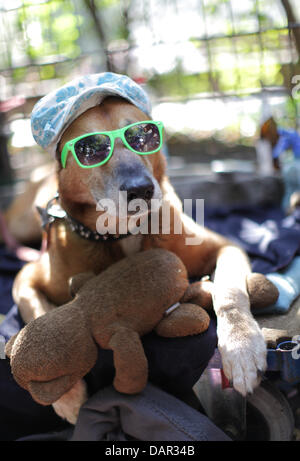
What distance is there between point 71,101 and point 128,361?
3.56 ft

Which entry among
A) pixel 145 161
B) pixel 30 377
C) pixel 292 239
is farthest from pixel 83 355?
pixel 292 239

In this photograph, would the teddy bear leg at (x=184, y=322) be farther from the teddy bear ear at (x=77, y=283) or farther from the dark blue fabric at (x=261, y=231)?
the dark blue fabric at (x=261, y=231)

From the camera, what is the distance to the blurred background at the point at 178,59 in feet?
12.7

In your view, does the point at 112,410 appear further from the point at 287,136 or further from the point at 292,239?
the point at 287,136

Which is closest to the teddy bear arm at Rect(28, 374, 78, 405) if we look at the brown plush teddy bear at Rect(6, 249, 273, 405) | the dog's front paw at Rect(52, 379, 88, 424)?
the brown plush teddy bear at Rect(6, 249, 273, 405)

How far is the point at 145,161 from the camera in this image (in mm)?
1950

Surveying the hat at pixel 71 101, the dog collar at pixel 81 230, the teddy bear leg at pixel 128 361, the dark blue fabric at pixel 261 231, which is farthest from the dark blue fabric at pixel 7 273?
the dark blue fabric at pixel 261 231

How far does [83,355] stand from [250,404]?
71 cm

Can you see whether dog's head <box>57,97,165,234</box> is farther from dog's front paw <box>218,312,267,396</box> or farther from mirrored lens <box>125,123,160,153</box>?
dog's front paw <box>218,312,267,396</box>

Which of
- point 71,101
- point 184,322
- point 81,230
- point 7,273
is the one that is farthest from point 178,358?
point 7,273

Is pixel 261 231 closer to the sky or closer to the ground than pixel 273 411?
closer to the sky

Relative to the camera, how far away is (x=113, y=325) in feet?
5.36

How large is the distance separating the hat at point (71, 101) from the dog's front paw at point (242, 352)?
1082 millimetres

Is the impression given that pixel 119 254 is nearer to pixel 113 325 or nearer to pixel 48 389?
pixel 113 325
